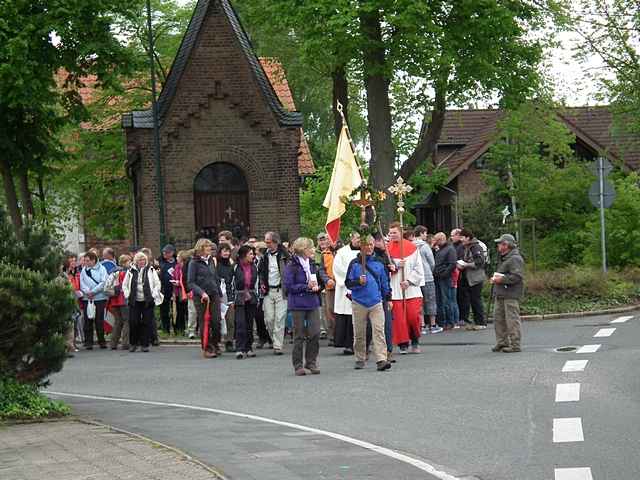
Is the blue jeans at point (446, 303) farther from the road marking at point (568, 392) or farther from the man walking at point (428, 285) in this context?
the road marking at point (568, 392)

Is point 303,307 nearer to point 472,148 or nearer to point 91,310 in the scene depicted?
point 91,310

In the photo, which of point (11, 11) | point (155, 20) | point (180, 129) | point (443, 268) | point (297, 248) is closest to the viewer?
point (297, 248)

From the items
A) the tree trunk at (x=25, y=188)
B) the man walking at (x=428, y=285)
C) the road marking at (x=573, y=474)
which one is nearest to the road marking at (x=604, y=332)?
the man walking at (x=428, y=285)

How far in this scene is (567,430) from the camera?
1056 centimetres

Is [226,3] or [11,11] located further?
[226,3]

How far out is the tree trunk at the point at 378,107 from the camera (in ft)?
106

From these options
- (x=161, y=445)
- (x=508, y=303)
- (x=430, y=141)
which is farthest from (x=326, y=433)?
(x=430, y=141)

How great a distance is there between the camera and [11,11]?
102ft

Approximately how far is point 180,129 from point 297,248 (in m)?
18.8

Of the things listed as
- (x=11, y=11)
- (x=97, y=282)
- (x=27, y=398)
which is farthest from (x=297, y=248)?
(x=11, y=11)

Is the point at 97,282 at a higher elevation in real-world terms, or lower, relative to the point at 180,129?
lower

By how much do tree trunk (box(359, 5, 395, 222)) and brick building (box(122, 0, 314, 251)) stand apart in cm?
296

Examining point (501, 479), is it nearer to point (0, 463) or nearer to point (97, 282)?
point (0, 463)

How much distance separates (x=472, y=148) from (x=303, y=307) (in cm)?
4472
